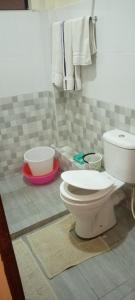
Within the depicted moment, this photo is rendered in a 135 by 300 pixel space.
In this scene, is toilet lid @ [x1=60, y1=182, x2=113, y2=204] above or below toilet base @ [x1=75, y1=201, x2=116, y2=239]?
above

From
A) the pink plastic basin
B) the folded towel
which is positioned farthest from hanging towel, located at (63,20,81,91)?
the pink plastic basin

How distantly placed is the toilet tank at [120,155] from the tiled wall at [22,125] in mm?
996

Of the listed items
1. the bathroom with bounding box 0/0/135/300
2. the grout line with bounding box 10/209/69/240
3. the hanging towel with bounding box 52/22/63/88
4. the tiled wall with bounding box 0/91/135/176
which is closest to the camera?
the bathroom with bounding box 0/0/135/300

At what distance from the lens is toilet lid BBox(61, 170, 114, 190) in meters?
1.49

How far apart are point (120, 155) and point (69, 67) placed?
86cm

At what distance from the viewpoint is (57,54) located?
2.07m

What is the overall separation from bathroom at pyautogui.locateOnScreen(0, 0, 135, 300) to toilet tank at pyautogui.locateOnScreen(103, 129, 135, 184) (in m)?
0.11

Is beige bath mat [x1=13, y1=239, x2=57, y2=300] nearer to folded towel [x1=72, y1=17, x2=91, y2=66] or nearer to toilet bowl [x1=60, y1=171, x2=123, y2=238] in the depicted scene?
toilet bowl [x1=60, y1=171, x2=123, y2=238]

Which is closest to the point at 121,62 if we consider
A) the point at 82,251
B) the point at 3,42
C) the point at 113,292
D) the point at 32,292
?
the point at 3,42

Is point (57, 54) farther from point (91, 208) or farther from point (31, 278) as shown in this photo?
point (31, 278)

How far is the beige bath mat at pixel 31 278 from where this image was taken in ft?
4.54

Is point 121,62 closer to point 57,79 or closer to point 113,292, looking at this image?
point 57,79

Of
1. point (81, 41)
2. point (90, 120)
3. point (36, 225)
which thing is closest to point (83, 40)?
point (81, 41)

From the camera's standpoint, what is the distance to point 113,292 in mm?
1375
